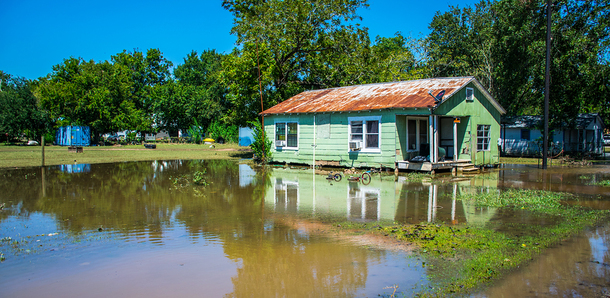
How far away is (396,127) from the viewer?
1814 centimetres

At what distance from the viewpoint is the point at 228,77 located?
2812cm

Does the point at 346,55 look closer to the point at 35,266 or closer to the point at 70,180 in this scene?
the point at 70,180

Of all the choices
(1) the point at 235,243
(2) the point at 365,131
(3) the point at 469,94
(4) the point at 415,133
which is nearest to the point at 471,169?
(4) the point at 415,133

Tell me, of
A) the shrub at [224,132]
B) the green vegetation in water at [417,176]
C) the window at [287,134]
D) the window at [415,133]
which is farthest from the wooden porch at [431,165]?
the shrub at [224,132]

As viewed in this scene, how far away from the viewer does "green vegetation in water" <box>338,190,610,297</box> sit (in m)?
5.32

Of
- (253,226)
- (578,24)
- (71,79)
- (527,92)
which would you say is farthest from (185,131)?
(253,226)

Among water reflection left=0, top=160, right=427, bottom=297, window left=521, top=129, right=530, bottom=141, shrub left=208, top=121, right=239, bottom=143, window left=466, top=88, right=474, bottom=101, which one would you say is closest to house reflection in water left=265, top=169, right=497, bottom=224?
water reflection left=0, top=160, right=427, bottom=297

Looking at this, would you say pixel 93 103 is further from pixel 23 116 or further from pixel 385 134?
pixel 385 134

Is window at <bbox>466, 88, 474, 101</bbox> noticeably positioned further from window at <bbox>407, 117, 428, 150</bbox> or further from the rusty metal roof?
window at <bbox>407, 117, 428, 150</bbox>

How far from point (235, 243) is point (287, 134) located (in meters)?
16.3

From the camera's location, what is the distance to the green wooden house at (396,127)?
17984 millimetres

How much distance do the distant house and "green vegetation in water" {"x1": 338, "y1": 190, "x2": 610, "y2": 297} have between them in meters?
22.3

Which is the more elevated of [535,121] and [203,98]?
[203,98]

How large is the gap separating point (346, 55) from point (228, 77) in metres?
8.57
